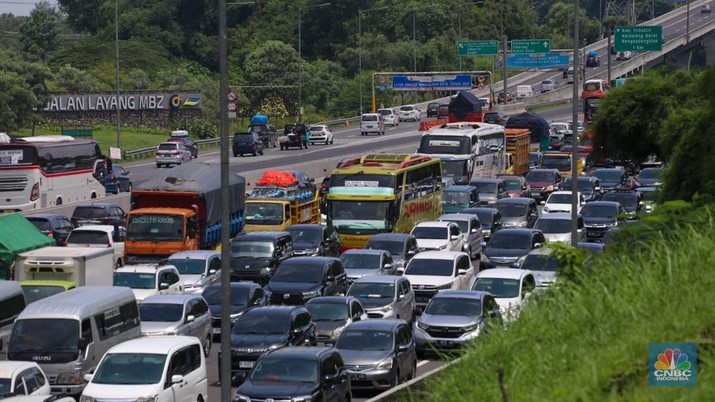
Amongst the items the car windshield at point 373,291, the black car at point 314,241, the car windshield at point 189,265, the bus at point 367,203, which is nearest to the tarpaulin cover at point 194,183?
the black car at point 314,241

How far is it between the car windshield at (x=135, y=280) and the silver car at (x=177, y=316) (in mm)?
2820

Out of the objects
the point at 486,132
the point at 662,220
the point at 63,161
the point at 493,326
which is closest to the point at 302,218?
the point at 63,161

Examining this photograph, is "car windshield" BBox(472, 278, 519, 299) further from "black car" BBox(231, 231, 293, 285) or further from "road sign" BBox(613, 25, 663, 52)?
"road sign" BBox(613, 25, 663, 52)

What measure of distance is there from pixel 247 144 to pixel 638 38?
26933 mm

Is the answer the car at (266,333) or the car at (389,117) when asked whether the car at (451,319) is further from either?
the car at (389,117)

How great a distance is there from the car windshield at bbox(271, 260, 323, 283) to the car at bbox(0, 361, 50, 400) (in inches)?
Result: 399

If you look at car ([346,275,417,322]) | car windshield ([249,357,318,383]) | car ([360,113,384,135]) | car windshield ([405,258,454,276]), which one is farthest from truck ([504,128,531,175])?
car windshield ([249,357,318,383])

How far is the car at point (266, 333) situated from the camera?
78.4 feet

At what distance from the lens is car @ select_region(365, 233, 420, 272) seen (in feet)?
115

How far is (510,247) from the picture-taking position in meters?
35.8

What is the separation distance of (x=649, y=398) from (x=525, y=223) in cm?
3066

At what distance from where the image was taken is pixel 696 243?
16688mm

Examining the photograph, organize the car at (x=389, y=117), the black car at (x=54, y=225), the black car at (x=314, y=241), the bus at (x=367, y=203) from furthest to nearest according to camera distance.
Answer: the car at (x=389, y=117) < the black car at (x=54, y=225) < the bus at (x=367, y=203) < the black car at (x=314, y=241)

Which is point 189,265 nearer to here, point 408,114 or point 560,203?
point 560,203
